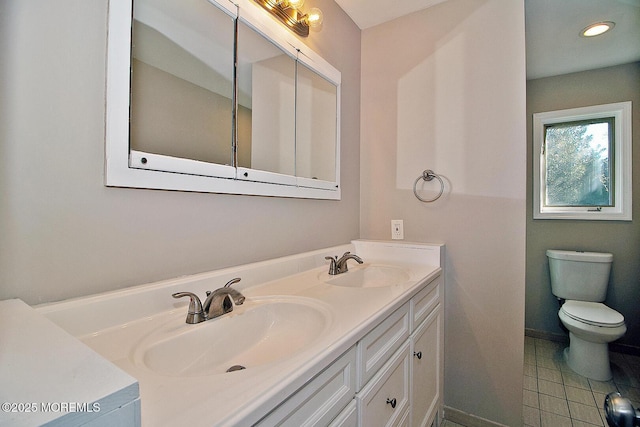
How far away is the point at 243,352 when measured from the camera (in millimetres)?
784

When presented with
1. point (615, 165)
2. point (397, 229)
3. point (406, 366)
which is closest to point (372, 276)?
point (397, 229)

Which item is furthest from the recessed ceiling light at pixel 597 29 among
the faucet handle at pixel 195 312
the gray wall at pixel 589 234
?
the faucet handle at pixel 195 312

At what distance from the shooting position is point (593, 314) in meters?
1.89

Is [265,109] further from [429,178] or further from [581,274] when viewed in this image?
[581,274]

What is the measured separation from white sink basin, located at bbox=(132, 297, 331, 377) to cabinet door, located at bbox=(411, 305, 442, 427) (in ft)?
1.71

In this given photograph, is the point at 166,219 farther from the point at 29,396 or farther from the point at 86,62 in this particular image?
the point at 29,396

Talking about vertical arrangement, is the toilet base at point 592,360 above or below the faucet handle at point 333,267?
below

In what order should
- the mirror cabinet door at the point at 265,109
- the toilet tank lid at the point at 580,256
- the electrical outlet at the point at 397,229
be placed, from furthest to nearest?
the toilet tank lid at the point at 580,256 → the electrical outlet at the point at 397,229 → the mirror cabinet door at the point at 265,109

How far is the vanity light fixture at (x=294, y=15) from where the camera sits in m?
1.20

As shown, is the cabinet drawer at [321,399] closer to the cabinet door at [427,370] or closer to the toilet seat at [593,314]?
the cabinet door at [427,370]

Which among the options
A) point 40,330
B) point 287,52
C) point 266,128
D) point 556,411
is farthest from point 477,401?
point 287,52

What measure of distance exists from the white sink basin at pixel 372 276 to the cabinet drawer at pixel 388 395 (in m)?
0.37

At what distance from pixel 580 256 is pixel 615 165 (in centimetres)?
78

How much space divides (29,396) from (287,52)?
4.53 feet
